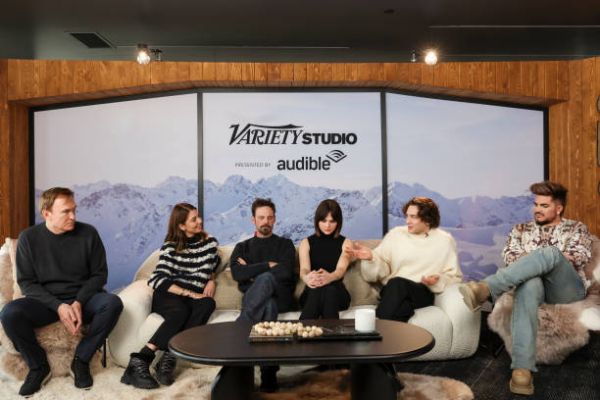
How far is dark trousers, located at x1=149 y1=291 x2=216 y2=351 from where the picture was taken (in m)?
3.61

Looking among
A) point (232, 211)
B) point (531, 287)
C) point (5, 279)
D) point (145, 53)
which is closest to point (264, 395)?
point (531, 287)

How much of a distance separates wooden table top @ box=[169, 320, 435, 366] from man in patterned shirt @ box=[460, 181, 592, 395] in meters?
0.69

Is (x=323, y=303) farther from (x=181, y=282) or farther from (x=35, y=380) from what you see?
(x=35, y=380)

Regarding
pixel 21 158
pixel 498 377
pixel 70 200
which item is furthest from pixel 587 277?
pixel 21 158

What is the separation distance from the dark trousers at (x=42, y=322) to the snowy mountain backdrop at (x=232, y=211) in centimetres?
226

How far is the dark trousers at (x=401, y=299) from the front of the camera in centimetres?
380

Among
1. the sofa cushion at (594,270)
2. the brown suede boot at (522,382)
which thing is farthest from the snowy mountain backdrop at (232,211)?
the brown suede boot at (522,382)

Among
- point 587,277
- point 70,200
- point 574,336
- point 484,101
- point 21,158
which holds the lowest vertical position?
point 574,336

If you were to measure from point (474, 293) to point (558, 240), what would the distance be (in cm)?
78

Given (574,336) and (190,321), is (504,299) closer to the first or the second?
(574,336)

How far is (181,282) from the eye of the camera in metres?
4.00

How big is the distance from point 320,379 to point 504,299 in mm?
1294

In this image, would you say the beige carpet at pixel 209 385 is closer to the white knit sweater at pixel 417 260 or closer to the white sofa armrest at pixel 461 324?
the white sofa armrest at pixel 461 324

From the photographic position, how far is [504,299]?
3.82 m
